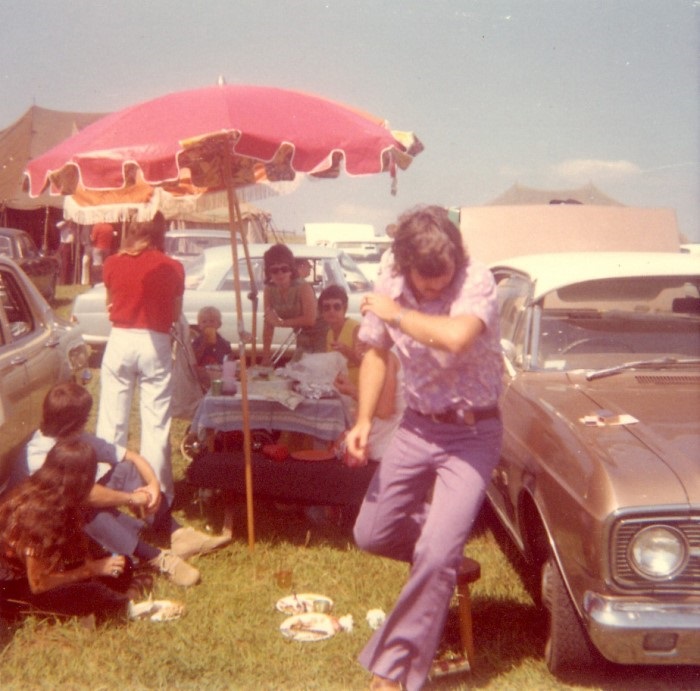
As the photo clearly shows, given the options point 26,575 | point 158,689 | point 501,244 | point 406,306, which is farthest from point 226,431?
point 501,244

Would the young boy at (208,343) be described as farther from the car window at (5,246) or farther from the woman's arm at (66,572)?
the car window at (5,246)

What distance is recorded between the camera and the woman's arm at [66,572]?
4.00 metres

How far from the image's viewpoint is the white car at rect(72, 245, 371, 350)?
1088 cm

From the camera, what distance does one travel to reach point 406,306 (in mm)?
3426

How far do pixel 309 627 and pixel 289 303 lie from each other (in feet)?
11.7

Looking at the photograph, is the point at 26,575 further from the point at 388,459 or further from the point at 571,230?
the point at 571,230

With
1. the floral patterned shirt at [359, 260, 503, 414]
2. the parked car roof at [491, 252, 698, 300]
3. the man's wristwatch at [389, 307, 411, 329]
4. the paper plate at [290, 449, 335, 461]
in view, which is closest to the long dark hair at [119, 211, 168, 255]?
the paper plate at [290, 449, 335, 461]

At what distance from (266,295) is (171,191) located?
126 cm

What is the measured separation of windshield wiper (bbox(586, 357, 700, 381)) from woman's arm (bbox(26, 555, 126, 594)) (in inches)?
98.2

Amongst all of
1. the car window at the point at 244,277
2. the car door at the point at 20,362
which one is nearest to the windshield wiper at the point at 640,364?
the car door at the point at 20,362

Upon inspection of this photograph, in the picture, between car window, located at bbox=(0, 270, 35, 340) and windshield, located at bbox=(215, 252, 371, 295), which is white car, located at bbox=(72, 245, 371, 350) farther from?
car window, located at bbox=(0, 270, 35, 340)

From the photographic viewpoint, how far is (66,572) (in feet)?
13.5

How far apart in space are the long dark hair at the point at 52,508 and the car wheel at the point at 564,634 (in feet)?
7.08

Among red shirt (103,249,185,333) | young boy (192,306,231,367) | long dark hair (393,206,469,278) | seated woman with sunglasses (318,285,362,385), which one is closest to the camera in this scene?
long dark hair (393,206,469,278)
